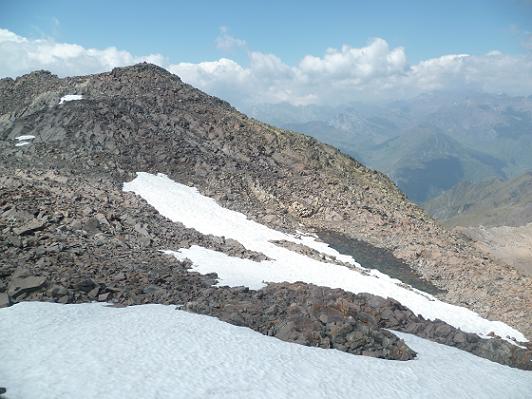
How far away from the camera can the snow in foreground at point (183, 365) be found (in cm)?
1088

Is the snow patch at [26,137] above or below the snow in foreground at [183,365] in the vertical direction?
above

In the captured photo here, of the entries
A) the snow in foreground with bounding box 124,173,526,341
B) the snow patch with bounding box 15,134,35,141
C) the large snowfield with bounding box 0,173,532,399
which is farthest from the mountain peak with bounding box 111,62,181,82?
the large snowfield with bounding box 0,173,532,399

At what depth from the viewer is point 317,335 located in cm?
1583

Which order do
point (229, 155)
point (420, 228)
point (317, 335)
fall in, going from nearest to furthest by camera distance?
1. point (317, 335)
2. point (420, 228)
3. point (229, 155)

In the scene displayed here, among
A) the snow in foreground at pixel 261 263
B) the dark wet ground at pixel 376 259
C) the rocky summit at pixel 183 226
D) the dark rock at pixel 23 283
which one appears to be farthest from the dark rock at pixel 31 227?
the dark wet ground at pixel 376 259

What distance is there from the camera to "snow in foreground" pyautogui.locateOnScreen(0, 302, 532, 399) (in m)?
10.9

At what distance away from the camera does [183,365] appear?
1223cm

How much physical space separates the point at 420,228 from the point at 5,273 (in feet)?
108

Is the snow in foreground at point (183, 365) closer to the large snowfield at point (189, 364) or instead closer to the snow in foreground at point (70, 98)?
the large snowfield at point (189, 364)

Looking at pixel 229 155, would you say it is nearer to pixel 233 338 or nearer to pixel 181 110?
pixel 181 110

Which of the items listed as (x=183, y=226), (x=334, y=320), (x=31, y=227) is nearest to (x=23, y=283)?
(x=31, y=227)

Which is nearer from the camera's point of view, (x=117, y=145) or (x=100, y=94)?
(x=117, y=145)

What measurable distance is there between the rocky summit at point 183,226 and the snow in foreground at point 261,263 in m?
1.16

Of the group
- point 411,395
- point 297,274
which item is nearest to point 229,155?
point 297,274
